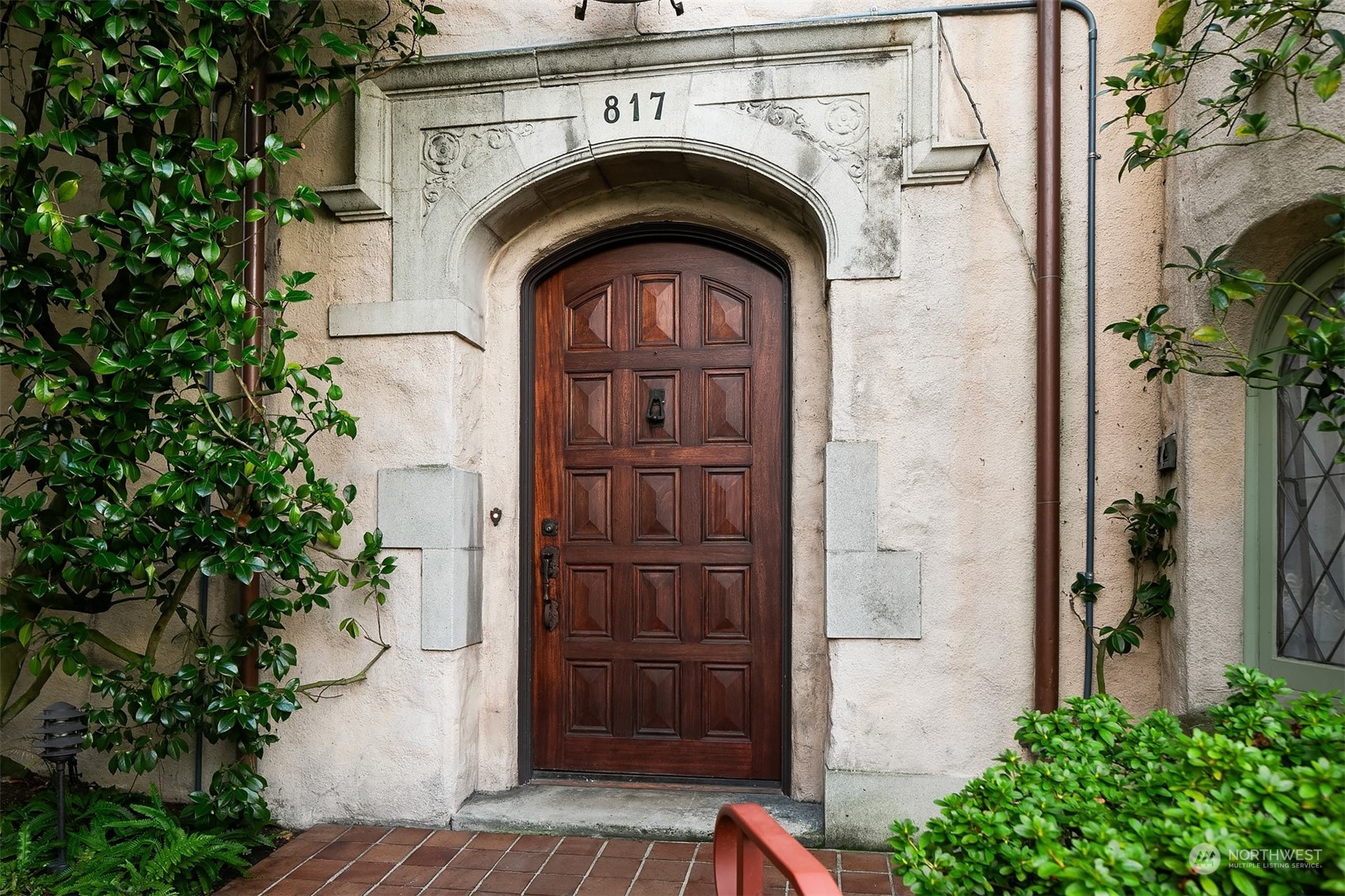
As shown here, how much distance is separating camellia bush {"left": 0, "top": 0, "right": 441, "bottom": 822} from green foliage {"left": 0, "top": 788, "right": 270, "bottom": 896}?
0.64 feet

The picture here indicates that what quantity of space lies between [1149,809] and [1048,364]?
2.19m

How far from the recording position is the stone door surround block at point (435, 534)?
12.7ft

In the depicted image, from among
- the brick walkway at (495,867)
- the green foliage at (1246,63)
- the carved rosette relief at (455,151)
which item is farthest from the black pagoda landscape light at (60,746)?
Answer: the green foliage at (1246,63)

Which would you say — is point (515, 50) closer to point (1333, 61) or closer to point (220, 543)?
point (220, 543)

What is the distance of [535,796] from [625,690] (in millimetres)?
610

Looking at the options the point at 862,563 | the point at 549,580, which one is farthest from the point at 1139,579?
the point at 549,580

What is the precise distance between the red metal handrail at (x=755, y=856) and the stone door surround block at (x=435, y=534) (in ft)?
6.79

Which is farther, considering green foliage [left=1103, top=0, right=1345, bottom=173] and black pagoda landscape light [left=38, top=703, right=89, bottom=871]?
black pagoda landscape light [left=38, top=703, right=89, bottom=871]

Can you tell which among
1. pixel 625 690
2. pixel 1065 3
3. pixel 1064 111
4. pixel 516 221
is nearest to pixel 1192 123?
pixel 1064 111

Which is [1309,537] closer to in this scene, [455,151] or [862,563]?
[862,563]

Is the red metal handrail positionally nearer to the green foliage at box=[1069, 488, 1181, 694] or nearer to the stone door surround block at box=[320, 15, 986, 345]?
the green foliage at box=[1069, 488, 1181, 694]

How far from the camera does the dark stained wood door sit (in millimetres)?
4160

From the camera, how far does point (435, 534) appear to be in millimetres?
3889

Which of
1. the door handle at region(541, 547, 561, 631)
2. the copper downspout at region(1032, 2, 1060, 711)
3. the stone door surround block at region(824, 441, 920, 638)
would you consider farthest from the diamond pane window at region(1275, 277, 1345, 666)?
the door handle at region(541, 547, 561, 631)
